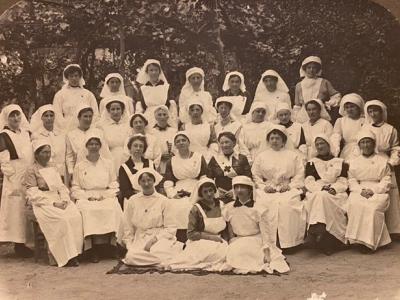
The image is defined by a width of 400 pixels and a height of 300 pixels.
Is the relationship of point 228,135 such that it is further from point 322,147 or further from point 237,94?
point 322,147

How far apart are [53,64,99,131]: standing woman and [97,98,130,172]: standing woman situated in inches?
6.0

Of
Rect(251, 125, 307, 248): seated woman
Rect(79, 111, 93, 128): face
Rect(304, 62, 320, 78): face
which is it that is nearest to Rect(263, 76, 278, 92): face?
Rect(304, 62, 320, 78): face

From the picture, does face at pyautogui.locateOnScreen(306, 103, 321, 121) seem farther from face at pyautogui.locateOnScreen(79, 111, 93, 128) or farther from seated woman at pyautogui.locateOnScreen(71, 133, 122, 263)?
face at pyautogui.locateOnScreen(79, 111, 93, 128)

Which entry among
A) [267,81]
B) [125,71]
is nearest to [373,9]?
[267,81]

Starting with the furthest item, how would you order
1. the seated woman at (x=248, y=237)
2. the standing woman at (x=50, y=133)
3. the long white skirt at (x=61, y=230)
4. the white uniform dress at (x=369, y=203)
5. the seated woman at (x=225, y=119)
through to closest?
the seated woman at (x=225, y=119) < the standing woman at (x=50, y=133) < the white uniform dress at (x=369, y=203) < the long white skirt at (x=61, y=230) < the seated woman at (x=248, y=237)

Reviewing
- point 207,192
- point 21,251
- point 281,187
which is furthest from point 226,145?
point 21,251

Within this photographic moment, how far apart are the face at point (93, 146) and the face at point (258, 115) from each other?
1.51 metres

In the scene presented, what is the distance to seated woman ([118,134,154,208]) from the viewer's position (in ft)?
18.7

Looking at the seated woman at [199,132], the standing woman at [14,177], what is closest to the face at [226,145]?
the seated woman at [199,132]

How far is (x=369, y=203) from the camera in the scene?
17.7ft

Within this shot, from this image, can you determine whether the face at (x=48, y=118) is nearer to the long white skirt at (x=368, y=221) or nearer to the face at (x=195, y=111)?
the face at (x=195, y=111)

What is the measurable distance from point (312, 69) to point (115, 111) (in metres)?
1.99

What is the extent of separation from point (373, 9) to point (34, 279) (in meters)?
3.82

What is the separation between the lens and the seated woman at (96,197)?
5348mm
